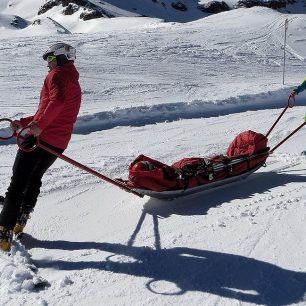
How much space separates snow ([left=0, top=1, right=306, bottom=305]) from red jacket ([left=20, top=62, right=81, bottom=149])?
96 centimetres

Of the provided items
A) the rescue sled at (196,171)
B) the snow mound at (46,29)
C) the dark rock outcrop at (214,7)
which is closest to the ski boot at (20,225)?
the rescue sled at (196,171)

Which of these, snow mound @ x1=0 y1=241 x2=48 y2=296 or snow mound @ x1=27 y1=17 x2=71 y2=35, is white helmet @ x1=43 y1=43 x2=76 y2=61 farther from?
snow mound @ x1=27 y1=17 x2=71 y2=35

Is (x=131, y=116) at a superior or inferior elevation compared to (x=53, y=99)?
inferior

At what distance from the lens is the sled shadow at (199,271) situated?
3.48 metres

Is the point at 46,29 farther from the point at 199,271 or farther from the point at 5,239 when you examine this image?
the point at 199,271

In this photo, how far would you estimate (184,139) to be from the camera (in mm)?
7590

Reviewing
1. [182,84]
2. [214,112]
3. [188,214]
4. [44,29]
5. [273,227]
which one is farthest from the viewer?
[44,29]

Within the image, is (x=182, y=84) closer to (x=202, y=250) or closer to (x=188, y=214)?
(x=188, y=214)

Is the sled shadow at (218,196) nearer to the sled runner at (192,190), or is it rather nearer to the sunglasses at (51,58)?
the sled runner at (192,190)

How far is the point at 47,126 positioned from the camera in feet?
13.1

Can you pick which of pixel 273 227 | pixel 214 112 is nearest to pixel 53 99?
pixel 273 227

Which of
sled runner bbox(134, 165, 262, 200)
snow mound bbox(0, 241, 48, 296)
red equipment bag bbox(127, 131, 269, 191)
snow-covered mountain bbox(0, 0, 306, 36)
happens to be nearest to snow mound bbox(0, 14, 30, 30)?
snow-covered mountain bbox(0, 0, 306, 36)

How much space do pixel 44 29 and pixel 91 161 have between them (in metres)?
37.6

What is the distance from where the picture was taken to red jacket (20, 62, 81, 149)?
3.79m
